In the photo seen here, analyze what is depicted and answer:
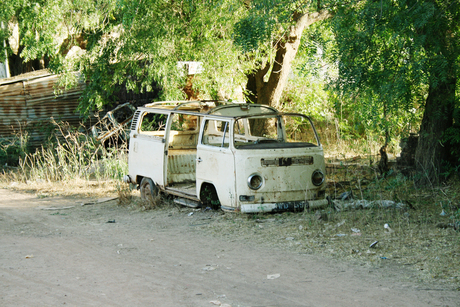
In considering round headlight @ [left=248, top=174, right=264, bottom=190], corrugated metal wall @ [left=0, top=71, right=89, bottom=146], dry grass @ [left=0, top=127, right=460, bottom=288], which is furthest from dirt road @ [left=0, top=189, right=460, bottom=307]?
corrugated metal wall @ [left=0, top=71, right=89, bottom=146]

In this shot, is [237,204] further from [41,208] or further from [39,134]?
[39,134]

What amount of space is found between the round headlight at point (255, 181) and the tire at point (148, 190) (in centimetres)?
250

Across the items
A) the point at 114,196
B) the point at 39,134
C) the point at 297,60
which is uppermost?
the point at 297,60

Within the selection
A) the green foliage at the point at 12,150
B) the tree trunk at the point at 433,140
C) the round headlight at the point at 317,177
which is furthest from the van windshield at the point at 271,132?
the green foliage at the point at 12,150

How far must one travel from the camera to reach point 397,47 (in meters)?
7.65

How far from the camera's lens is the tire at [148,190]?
9742 millimetres

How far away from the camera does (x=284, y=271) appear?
19.0 ft

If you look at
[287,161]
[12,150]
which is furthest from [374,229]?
[12,150]

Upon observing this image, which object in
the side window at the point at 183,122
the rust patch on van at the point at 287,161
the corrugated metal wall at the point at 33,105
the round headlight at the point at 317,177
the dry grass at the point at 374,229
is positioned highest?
the corrugated metal wall at the point at 33,105

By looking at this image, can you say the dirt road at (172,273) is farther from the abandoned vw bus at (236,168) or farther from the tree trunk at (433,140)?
the tree trunk at (433,140)

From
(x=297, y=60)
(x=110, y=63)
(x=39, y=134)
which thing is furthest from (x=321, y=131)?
(x=39, y=134)

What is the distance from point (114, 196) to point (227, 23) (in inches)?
183

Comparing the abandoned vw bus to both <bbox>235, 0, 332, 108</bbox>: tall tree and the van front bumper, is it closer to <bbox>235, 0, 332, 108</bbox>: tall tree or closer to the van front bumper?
the van front bumper

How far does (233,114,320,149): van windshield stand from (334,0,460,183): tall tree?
1.31m
